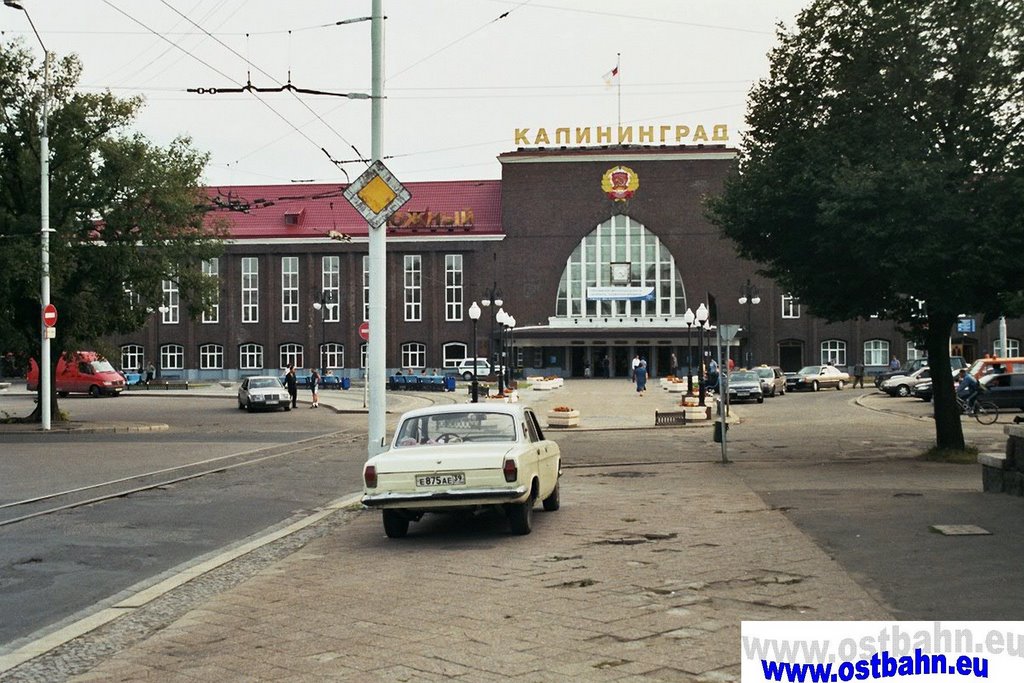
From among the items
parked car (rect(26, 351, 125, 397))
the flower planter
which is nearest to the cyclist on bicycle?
the flower planter

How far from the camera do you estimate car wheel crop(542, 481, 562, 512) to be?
14.0m

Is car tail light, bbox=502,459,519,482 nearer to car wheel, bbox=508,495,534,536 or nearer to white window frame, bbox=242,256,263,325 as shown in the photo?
car wheel, bbox=508,495,534,536

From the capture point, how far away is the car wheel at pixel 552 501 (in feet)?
45.8

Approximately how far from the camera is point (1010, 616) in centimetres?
721

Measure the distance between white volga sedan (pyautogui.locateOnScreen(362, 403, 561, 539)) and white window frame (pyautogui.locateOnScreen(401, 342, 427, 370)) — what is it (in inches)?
2961

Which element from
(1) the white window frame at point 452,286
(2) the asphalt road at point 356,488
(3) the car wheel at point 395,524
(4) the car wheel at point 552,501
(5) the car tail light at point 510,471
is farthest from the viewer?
(1) the white window frame at point 452,286

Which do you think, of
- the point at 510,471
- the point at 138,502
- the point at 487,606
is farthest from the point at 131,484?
the point at 487,606

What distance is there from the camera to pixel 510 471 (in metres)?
11.5

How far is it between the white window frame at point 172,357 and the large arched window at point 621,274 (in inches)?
1162

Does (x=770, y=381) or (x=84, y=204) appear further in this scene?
(x=770, y=381)

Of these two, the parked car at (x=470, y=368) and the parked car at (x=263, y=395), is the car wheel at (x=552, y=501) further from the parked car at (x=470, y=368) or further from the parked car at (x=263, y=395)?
the parked car at (x=470, y=368)

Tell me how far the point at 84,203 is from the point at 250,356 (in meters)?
56.2

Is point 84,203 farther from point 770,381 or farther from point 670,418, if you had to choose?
point 770,381

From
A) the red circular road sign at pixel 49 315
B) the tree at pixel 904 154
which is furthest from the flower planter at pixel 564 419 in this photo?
the red circular road sign at pixel 49 315
